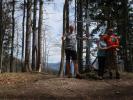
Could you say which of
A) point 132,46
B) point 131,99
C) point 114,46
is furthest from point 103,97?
point 132,46

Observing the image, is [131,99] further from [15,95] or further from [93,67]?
[93,67]

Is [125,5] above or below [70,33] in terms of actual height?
above

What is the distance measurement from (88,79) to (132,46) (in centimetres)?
2439

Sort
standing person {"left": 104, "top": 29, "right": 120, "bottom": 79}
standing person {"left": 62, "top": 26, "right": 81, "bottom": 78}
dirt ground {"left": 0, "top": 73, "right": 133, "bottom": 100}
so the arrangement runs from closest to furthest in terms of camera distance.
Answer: dirt ground {"left": 0, "top": 73, "right": 133, "bottom": 100}
standing person {"left": 62, "top": 26, "right": 81, "bottom": 78}
standing person {"left": 104, "top": 29, "right": 120, "bottom": 79}

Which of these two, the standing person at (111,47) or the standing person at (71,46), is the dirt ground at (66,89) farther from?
the standing person at (71,46)

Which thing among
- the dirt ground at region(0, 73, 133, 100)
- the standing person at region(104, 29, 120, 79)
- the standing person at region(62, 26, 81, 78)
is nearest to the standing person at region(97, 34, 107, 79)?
the standing person at region(104, 29, 120, 79)

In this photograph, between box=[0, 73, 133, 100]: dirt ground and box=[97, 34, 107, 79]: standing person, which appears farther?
box=[97, 34, 107, 79]: standing person

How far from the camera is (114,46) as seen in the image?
17.8m

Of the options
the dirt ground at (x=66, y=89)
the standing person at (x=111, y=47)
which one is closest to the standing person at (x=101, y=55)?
the standing person at (x=111, y=47)

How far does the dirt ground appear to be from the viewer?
1455 centimetres

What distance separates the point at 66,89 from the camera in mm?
15547

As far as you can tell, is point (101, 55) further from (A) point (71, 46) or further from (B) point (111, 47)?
(A) point (71, 46)

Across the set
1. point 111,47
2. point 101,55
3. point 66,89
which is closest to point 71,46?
point 101,55

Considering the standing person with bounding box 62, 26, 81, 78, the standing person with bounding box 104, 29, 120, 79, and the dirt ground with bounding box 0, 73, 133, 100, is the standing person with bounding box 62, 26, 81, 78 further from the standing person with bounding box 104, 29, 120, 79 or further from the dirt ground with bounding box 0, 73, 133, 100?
the standing person with bounding box 104, 29, 120, 79
